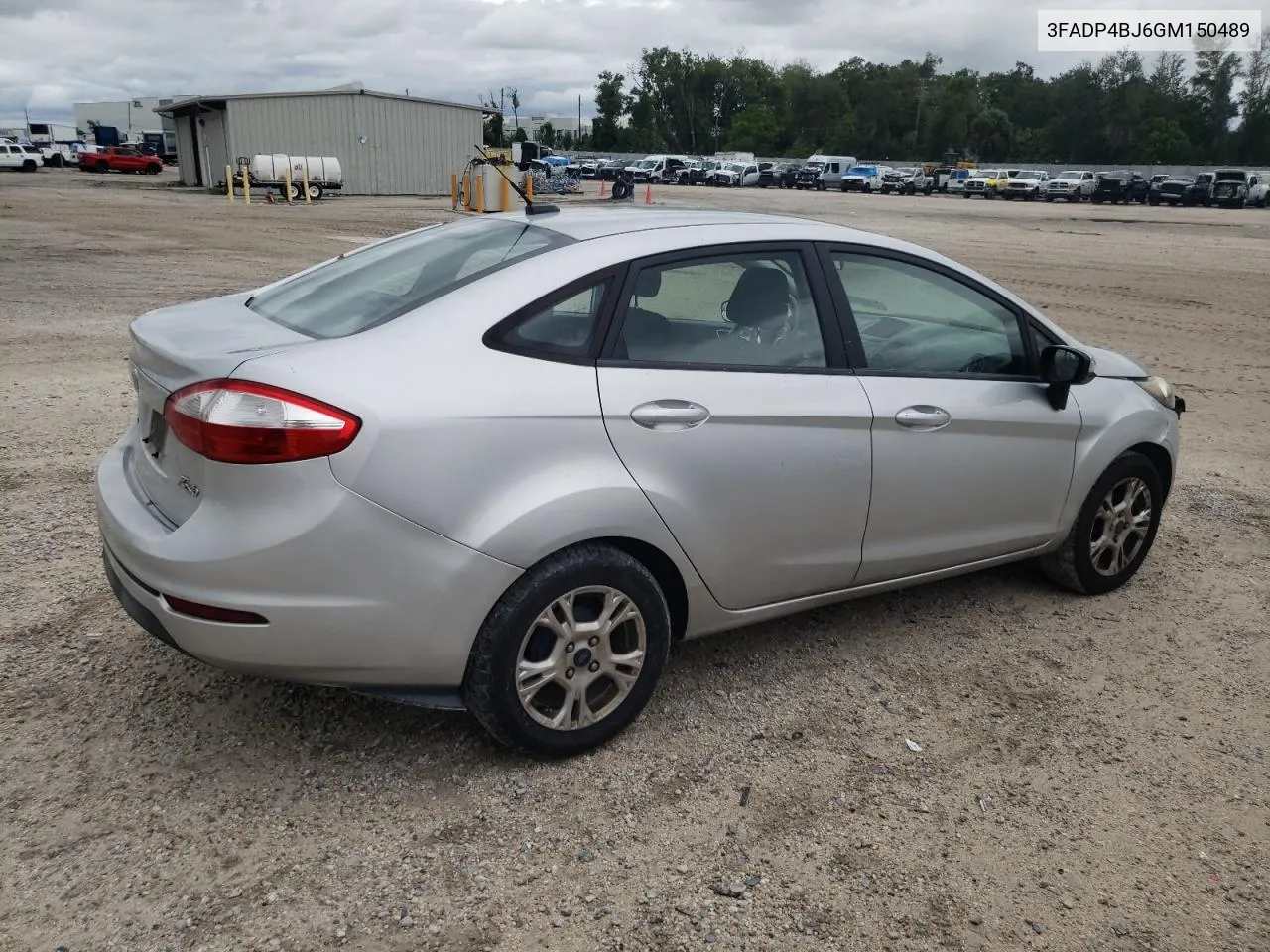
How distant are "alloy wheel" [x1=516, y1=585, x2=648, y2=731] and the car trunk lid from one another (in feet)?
3.36

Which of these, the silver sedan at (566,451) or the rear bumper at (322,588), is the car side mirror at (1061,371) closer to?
the silver sedan at (566,451)

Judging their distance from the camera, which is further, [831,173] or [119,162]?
[831,173]

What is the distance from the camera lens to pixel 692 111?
120812 mm

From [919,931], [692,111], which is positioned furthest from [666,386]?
[692,111]

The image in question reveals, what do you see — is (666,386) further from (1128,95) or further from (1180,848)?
(1128,95)

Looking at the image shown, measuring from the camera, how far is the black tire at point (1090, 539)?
177 inches

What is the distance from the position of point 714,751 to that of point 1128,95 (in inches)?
3989

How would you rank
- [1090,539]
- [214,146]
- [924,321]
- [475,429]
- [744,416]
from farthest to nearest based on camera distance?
[214,146] → [1090,539] → [924,321] → [744,416] → [475,429]

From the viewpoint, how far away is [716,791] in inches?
124

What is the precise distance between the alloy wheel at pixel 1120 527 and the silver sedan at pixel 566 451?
15.9 inches

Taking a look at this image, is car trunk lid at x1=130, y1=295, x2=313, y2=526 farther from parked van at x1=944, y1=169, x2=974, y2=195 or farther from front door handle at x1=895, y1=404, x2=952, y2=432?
parked van at x1=944, y1=169, x2=974, y2=195

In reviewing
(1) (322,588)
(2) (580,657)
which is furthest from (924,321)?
(1) (322,588)

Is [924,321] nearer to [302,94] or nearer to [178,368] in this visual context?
[178,368]

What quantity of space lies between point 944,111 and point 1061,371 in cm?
10602
